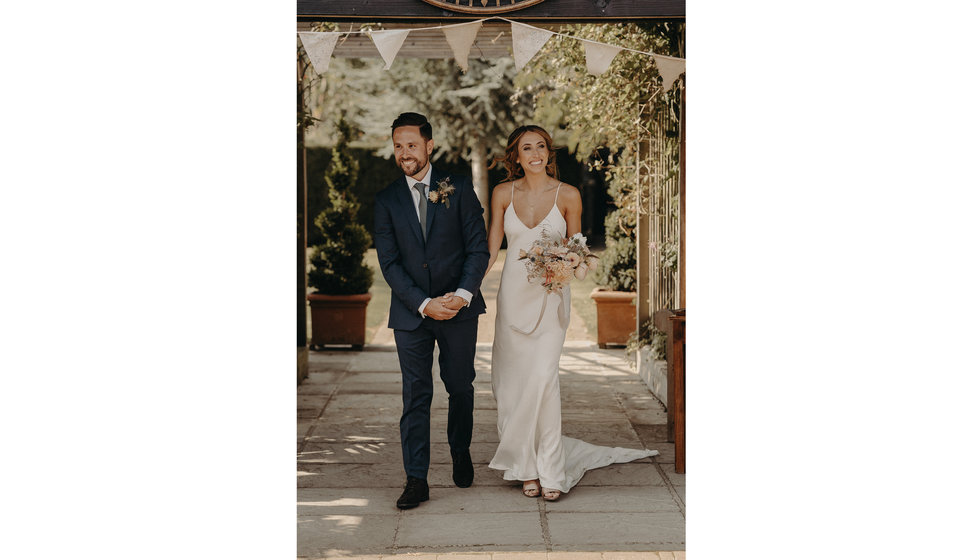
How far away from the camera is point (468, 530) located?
384 cm

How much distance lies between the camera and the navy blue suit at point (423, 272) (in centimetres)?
418

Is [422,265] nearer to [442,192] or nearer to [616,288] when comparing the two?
[442,192]

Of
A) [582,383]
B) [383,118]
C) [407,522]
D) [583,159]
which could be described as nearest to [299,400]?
[582,383]

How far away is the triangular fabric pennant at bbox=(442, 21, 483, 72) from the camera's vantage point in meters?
3.96

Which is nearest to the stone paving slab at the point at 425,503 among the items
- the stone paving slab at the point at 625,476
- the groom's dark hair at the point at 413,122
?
the stone paving slab at the point at 625,476

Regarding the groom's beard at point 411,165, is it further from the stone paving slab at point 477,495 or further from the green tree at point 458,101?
the green tree at point 458,101

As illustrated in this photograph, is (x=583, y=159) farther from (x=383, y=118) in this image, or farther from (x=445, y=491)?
(x=383, y=118)

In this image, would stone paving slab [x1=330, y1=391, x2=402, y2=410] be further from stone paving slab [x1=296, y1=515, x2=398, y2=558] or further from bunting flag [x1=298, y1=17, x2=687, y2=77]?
bunting flag [x1=298, y1=17, x2=687, y2=77]

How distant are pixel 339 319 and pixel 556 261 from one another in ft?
14.9

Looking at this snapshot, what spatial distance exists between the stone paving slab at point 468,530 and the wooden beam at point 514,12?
2132 millimetres

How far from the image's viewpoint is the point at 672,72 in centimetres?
452

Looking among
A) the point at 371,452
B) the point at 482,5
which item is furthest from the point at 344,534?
the point at 482,5

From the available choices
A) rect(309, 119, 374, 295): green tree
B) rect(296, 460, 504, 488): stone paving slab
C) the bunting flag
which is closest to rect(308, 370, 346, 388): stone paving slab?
rect(309, 119, 374, 295): green tree

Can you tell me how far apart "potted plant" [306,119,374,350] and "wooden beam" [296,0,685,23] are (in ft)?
13.8
